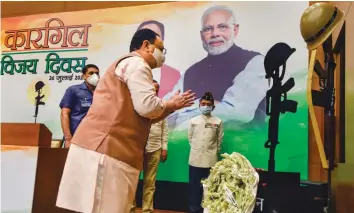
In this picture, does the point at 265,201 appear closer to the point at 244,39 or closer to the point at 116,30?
the point at 244,39

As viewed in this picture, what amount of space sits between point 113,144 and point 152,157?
2.22 meters

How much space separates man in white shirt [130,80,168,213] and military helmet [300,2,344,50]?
2062mm

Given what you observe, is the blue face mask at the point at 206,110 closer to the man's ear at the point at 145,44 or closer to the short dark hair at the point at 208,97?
the short dark hair at the point at 208,97

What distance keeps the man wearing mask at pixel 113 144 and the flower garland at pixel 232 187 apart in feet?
1.21

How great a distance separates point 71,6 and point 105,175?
3.87 metres

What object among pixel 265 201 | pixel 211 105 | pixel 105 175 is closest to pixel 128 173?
pixel 105 175

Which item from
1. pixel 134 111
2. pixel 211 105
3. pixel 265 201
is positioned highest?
pixel 211 105

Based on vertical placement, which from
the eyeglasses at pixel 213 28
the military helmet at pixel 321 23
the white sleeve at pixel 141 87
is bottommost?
the white sleeve at pixel 141 87

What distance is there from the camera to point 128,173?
5.03 feet

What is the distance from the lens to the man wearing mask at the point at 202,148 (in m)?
3.72

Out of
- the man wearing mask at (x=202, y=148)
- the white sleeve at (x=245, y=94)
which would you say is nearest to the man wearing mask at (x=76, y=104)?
the man wearing mask at (x=202, y=148)

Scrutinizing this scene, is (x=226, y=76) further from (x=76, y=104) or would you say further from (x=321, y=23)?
(x=321, y=23)

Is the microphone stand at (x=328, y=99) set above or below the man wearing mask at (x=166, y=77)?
below

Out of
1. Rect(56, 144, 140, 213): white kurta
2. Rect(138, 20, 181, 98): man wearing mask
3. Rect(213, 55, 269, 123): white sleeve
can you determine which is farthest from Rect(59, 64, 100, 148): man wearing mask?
Rect(56, 144, 140, 213): white kurta
